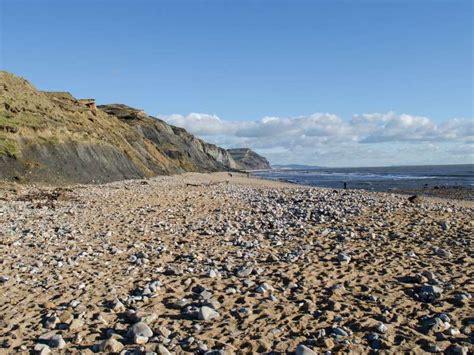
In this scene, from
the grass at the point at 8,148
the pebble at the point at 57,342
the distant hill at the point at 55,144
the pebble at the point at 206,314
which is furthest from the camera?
the distant hill at the point at 55,144

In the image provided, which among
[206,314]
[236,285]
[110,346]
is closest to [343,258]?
[236,285]

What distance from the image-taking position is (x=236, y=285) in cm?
851

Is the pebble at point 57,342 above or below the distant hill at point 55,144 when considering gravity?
below

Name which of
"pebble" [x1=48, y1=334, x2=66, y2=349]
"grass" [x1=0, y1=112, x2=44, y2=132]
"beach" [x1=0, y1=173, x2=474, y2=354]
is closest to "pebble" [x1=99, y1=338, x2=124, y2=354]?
"beach" [x1=0, y1=173, x2=474, y2=354]

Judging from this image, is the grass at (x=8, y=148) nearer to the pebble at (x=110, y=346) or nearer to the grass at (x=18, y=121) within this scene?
the grass at (x=18, y=121)

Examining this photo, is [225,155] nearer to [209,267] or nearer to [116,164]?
[116,164]

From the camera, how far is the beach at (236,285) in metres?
6.17

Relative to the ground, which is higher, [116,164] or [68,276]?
[116,164]

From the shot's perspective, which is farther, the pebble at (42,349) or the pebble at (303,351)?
the pebble at (42,349)

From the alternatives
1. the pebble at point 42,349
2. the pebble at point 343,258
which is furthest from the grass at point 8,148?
the pebble at point 42,349

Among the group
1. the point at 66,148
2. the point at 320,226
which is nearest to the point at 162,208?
the point at 320,226

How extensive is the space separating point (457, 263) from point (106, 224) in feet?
39.2

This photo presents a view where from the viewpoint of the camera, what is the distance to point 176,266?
9.89 metres

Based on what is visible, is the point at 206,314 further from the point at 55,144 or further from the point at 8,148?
the point at 55,144
